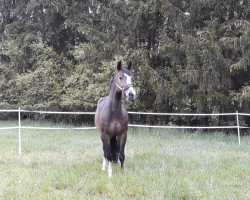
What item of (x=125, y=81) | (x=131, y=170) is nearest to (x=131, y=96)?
(x=125, y=81)

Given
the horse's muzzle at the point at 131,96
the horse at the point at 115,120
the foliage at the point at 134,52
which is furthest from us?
the foliage at the point at 134,52

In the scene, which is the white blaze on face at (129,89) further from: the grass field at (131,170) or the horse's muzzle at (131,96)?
the grass field at (131,170)

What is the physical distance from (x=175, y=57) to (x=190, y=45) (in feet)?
3.89

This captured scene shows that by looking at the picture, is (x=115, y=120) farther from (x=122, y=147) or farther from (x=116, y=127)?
(x=122, y=147)

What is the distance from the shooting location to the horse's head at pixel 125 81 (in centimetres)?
690

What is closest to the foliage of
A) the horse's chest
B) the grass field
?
the grass field

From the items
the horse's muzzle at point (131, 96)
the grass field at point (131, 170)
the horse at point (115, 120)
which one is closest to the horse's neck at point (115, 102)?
the horse at point (115, 120)

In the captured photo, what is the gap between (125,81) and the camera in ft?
23.4

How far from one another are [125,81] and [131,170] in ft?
5.81

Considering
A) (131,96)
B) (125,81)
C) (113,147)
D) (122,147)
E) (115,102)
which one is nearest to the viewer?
(131,96)

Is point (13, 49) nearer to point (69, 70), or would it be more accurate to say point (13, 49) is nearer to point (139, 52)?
point (69, 70)

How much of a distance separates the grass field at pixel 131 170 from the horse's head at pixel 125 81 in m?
1.50

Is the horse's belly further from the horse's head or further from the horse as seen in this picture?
the horse's head

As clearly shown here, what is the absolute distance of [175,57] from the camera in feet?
48.7
